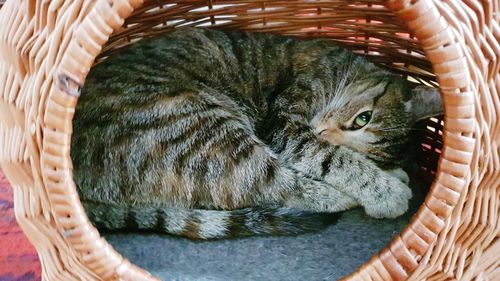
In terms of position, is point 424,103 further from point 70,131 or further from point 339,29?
point 70,131

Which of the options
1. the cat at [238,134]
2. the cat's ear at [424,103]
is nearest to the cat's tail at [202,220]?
the cat at [238,134]

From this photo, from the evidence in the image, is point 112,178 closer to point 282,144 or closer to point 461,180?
point 282,144

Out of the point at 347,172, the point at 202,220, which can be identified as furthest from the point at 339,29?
the point at 202,220

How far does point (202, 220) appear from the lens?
4.04 feet

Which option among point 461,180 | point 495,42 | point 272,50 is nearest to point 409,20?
point 495,42

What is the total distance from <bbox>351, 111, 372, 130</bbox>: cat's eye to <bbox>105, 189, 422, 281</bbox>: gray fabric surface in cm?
30

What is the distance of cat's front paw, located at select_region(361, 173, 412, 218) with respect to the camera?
4.35 feet

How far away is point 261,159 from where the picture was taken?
1.31 meters

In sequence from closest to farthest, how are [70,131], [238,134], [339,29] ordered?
[70,131] → [238,134] → [339,29]

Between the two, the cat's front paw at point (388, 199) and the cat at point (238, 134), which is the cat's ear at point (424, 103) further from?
the cat's front paw at point (388, 199)

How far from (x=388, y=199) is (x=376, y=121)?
219 mm

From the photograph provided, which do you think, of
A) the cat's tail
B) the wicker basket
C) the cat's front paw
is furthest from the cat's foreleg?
the wicker basket

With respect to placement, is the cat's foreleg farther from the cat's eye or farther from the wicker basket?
the wicker basket

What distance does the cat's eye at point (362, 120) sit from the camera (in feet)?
4.66
